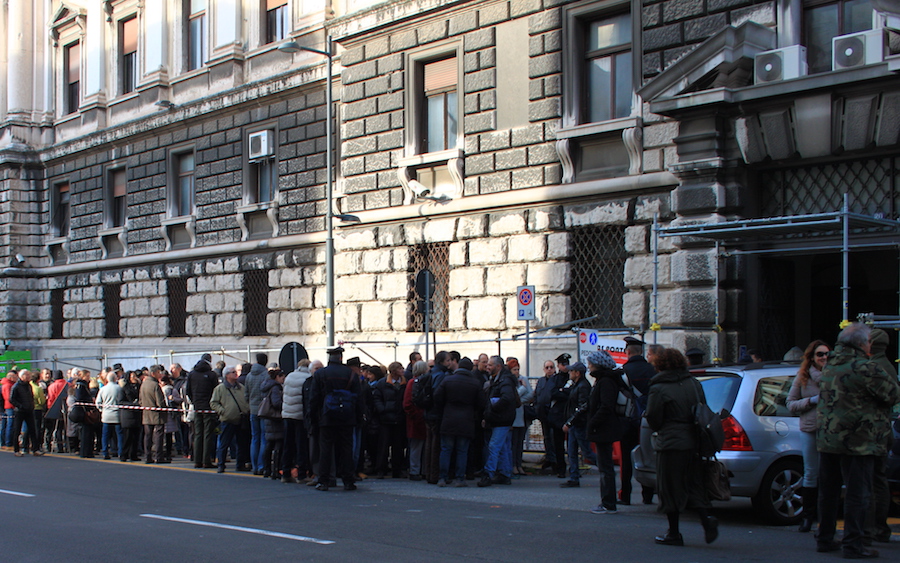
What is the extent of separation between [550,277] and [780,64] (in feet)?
17.4

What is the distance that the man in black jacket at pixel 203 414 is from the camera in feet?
54.4

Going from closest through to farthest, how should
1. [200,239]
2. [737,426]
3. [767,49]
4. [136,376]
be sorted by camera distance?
[737,426]
[767,49]
[136,376]
[200,239]

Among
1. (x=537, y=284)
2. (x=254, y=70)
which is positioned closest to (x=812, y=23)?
(x=537, y=284)

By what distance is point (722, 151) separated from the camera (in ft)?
49.6

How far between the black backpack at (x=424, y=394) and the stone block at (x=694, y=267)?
4330 millimetres

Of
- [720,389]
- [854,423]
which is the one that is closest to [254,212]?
[720,389]

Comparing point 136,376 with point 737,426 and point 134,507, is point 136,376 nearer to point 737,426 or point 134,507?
point 134,507

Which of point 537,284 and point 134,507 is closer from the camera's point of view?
point 134,507

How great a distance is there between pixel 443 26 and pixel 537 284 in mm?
5602

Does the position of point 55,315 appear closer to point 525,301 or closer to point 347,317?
point 347,317

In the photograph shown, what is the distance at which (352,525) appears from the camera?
389 inches

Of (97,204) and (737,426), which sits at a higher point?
(97,204)

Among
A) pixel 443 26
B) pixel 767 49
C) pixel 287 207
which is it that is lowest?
pixel 287 207

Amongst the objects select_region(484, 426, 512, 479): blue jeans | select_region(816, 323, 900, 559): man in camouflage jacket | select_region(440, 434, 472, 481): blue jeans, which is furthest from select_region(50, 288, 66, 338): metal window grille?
select_region(816, 323, 900, 559): man in camouflage jacket
